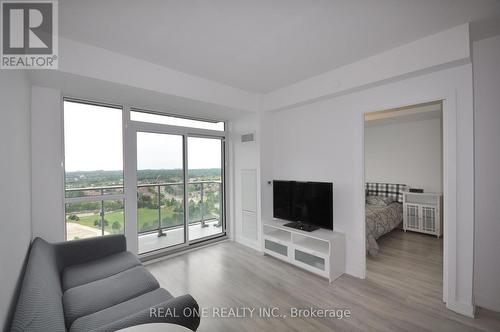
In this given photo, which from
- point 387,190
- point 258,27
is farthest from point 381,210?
point 258,27

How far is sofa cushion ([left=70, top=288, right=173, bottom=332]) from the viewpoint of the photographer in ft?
4.64

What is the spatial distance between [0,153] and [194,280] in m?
2.34

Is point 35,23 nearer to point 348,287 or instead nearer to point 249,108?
point 249,108

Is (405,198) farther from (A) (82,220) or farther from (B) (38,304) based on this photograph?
(A) (82,220)

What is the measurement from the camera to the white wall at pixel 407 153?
4582mm

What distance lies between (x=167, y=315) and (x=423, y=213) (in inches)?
202

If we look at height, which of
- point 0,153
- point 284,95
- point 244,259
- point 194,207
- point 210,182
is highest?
point 284,95

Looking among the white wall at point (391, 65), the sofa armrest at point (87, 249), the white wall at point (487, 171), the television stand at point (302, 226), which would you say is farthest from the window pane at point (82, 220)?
the white wall at point (487, 171)

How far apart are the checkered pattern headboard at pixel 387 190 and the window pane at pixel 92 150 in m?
5.60

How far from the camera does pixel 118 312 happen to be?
5.01 ft

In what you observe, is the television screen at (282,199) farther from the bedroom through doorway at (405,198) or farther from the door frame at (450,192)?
the door frame at (450,192)

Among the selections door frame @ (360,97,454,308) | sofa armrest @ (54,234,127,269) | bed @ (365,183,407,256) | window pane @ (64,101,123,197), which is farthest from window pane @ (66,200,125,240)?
door frame @ (360,97,454,308)

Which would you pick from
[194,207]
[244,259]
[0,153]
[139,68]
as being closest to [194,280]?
[244,259]

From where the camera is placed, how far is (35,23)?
174 cm
